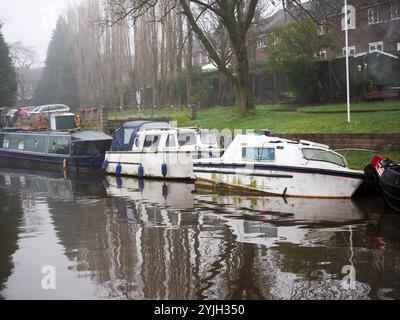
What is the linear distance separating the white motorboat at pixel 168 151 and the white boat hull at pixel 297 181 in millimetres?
2689

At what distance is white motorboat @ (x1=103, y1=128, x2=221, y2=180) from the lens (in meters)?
18.5

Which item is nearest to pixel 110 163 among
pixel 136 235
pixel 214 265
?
pixel 136 235

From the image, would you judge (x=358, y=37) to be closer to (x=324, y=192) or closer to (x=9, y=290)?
(x=324, y=192)

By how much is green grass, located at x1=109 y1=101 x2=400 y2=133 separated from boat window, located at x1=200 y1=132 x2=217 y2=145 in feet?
8.68

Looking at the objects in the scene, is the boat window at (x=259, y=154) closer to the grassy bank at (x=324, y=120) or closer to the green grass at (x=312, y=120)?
the grassy bank at (x=324, y=120)

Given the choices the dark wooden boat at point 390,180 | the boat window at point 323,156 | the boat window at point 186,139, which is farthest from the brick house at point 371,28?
the dark wooden boat at point 390,180

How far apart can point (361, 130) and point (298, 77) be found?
8.96 metres

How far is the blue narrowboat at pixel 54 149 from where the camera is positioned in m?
24.0

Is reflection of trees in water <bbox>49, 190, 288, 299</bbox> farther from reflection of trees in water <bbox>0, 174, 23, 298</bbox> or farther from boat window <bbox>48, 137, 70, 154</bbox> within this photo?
boat window <bbox>48, 137, 70, 154</bbox>

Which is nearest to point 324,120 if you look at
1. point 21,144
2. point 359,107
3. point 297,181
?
point 359,107

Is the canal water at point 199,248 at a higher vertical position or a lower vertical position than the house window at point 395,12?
lower

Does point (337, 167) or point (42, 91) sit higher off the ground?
point (42, 91)

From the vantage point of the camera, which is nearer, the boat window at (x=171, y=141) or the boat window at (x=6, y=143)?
the boat window at (x=171, y=141)
